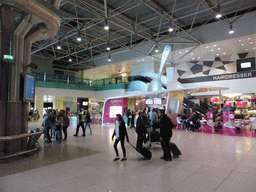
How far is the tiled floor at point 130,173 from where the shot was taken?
11.5 feet

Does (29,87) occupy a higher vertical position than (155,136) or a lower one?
higher

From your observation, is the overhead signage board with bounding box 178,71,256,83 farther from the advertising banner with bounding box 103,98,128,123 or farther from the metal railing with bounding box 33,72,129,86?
the advertising banner with bounding box 103,98,128,123

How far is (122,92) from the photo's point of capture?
78.6 ft

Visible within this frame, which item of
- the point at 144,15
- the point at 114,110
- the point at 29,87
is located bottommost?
the point at 114,110

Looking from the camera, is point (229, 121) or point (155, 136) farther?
point (229, 121)

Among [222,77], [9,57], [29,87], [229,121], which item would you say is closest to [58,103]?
[222,77]

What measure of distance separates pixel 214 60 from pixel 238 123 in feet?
44.8

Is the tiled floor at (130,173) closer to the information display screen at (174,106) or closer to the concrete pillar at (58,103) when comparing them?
the information display screen at (174,106)

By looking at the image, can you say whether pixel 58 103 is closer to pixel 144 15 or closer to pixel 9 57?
pixel 144 15

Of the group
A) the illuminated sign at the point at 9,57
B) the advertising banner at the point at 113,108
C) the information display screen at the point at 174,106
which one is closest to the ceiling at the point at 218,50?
the information display screen at the point at 174,106

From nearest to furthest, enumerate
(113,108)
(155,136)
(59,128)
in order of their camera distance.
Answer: (155,136)
(59,128)
(113,108)

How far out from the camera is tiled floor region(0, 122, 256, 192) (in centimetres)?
350

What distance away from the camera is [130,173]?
14.0 ft

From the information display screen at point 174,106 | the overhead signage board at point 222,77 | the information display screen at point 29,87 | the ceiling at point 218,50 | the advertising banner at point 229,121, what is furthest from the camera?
the overhead signage board at point 222,77
